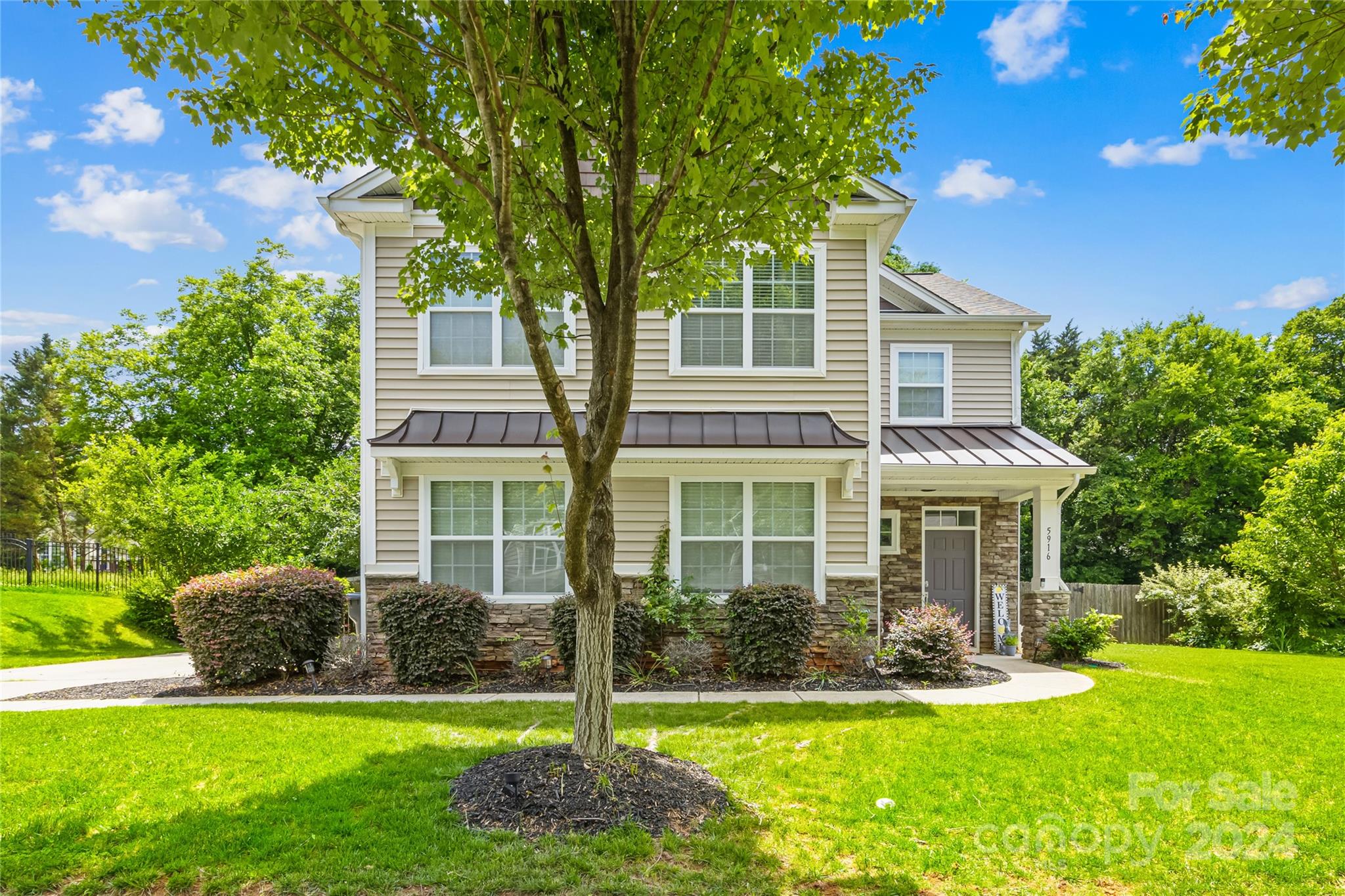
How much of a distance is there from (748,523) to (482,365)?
168 inches

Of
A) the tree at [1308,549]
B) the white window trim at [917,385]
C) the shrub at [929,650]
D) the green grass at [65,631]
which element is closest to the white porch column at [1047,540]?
the white window trim at [917,385]

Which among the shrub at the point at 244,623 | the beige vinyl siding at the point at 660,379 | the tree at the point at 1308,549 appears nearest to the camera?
the shrub at the point at 244,623

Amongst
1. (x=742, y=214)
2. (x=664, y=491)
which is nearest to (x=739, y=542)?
(x=664, y=491)

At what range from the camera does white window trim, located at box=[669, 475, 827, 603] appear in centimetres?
996

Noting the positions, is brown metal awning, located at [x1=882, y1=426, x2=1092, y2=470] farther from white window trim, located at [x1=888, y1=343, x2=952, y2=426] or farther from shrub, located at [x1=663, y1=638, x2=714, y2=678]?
shrub, located at [x1=663, y1=638, x2=714, y2=678]

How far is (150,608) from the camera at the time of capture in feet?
51.5

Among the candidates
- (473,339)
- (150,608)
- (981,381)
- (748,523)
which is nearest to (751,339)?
(748,523)

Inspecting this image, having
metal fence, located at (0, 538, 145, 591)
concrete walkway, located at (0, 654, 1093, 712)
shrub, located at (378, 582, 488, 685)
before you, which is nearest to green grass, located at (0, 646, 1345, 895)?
concrete walkway, located at (0, 654, 1093, 712)

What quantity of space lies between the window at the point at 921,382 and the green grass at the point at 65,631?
15.3 metres

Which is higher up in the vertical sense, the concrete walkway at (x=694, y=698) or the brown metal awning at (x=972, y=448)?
the brown metal awning at (x=972, y=448)

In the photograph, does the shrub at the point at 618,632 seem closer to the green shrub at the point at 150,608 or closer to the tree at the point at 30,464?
the green shrub at the point at 150,608

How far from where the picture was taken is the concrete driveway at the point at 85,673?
9.71m

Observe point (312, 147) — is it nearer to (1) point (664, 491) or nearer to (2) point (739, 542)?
(1) point (664, 491)

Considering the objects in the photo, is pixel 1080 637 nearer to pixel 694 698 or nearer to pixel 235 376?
pixel 694 698
